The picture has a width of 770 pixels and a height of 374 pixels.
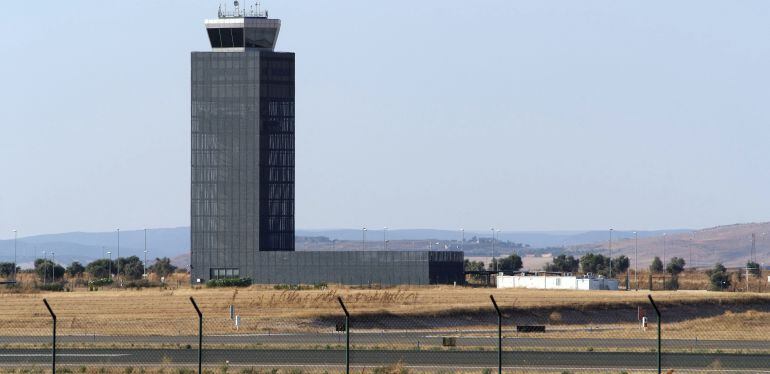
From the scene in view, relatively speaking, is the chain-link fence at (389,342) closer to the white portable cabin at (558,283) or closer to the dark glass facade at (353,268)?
the white portable cabin at (558,283)

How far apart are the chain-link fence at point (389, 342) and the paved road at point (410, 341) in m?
0.07

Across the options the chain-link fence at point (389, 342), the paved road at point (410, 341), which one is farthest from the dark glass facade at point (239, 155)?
the paved road at point (410, 341)

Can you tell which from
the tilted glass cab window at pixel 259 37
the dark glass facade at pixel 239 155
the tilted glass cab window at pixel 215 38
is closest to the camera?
the dark glass facade at pixel 239 155

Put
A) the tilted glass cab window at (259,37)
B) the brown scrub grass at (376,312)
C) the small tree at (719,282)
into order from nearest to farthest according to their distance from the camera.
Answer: the brown scrub grass at (376,312) → the tilted glass cab window at (259,37) → the small tree at (719,282)

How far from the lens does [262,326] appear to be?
82.2 meters

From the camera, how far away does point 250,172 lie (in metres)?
153

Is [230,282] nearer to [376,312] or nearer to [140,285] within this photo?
[140,285]

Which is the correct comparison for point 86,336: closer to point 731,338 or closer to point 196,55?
point 731,338

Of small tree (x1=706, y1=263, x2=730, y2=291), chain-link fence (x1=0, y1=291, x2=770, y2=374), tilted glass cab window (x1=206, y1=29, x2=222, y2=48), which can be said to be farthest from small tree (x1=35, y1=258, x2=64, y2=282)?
small tree (x1=706, y1=263, x2=730, y2=291)

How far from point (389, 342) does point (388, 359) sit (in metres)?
13.2

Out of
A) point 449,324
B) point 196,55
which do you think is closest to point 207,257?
point 196,55

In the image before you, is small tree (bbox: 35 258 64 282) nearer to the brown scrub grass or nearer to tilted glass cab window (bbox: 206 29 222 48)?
tilted glass cab window (bbox: 206 29 222 48)

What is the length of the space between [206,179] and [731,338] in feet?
296

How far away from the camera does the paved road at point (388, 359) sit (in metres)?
51.4
